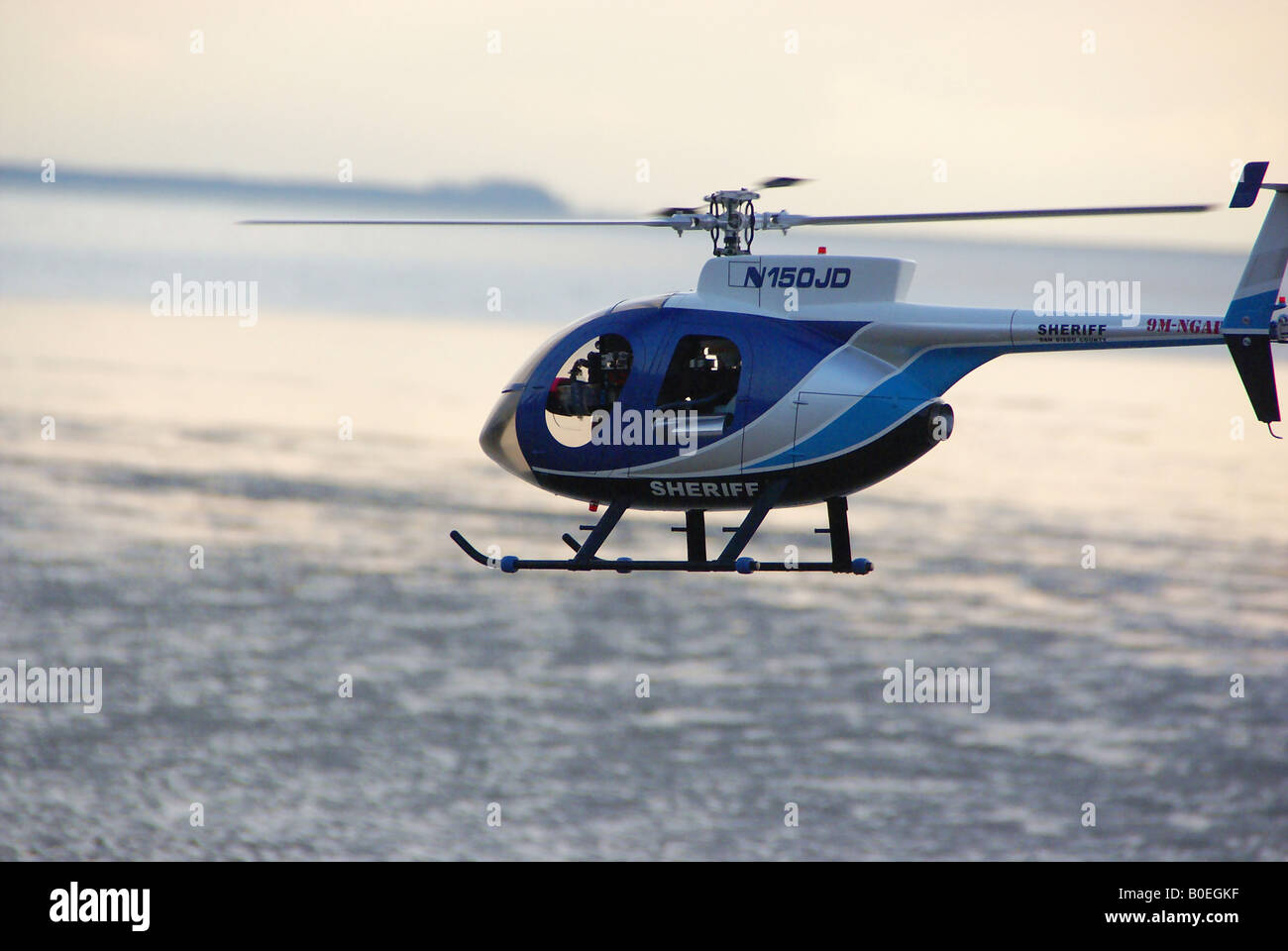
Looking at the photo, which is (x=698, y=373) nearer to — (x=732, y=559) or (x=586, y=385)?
(x=586, y=385)

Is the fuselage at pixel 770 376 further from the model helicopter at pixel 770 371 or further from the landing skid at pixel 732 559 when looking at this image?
the landing skid at pixel 732 559

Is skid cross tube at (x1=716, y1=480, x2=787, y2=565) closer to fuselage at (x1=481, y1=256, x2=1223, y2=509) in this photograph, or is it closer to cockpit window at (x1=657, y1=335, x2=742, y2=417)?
fuselage at (x1=481, y1=256, x2=1223, y2=509)

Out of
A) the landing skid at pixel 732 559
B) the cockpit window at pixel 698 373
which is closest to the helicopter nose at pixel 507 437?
the landing skid at pixel 732 559

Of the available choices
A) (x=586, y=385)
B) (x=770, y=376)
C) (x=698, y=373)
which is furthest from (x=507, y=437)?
(x=770, y=376)

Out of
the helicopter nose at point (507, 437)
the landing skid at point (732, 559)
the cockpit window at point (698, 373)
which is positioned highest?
the cockpit window at point (698, 373)

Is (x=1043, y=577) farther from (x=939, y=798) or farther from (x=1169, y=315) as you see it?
(x=1169, y=315)

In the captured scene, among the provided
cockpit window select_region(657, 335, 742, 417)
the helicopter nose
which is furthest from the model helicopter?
the helicopter nose
